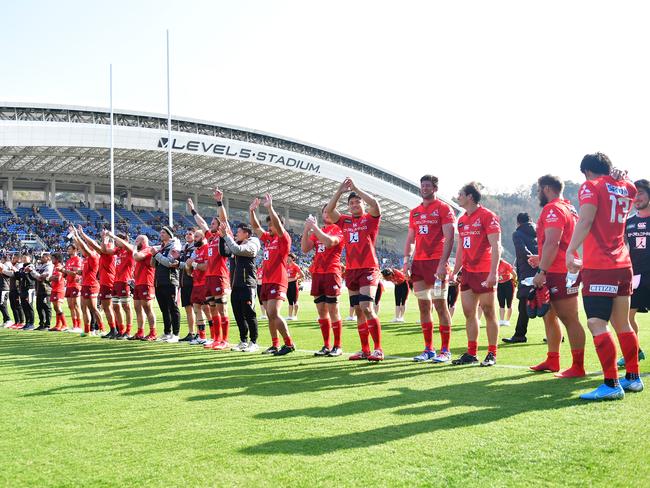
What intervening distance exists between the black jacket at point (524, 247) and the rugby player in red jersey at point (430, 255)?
222 centimetres

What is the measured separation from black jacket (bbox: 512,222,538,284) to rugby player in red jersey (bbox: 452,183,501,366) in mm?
2320

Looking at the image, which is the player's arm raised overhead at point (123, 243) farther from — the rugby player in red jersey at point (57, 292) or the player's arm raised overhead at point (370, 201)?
the player's arm raised overhead at point (370, 201)

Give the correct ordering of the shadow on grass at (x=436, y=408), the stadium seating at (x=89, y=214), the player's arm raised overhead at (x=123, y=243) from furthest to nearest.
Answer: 1. the stadium seating at (x=89, y=214)
2. the player's arm raised overhead at (x=123, y=243)
3. the shadow on grass at (x=436, y=408)

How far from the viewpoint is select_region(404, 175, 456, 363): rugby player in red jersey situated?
7.40 metres

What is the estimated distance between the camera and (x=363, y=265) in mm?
7574

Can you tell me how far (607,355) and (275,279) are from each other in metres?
4.64

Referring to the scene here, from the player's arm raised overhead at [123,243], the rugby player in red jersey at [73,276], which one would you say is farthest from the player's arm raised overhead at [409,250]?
the rugby player in red jersey at [73,276]

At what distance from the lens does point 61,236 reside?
4609cm

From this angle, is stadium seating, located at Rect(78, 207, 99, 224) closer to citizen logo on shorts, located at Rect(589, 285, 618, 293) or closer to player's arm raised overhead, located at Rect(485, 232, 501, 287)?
player's arm raised overhead, located at Rect(485, 232, 501, 287)

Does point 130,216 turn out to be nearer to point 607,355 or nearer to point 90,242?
point 90,242

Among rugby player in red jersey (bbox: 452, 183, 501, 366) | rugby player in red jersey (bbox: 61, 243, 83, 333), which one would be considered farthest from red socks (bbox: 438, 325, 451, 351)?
rugby player in red jersey (bbox: 61, 243, 83, 333)

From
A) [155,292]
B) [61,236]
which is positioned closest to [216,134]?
[61,236]

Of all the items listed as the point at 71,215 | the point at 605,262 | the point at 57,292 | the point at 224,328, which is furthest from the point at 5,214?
the point at 605,262

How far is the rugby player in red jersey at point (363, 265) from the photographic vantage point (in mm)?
7434
